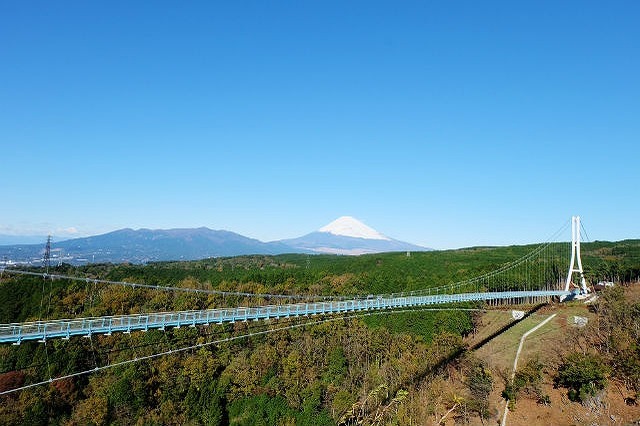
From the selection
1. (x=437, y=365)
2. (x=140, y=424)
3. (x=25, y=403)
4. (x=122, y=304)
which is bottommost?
(x=140, y=424)

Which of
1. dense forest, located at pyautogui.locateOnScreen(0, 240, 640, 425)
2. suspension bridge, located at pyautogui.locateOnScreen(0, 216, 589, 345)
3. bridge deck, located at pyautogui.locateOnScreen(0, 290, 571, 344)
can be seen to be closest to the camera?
bridge deck, located at pyautogui.locateOnScreen(0, 290, 571, 344)

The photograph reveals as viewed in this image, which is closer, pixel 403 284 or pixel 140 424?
pixel 140 424

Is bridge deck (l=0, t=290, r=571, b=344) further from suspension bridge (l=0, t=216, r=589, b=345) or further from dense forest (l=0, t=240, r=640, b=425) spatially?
dense forest (l=0, t=240, r=640, b=425)

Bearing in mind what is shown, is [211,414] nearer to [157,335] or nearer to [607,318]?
[157,335]

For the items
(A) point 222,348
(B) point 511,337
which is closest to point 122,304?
(A) point 222,348

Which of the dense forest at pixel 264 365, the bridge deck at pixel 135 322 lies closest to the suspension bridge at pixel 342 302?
the bridge deck at pixel 135 322

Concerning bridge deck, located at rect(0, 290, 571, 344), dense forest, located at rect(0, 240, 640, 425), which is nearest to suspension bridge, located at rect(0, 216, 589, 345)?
bridge deck, located at rect(0, 290, 571, 344)

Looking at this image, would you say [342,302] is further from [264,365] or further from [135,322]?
[264,365]
